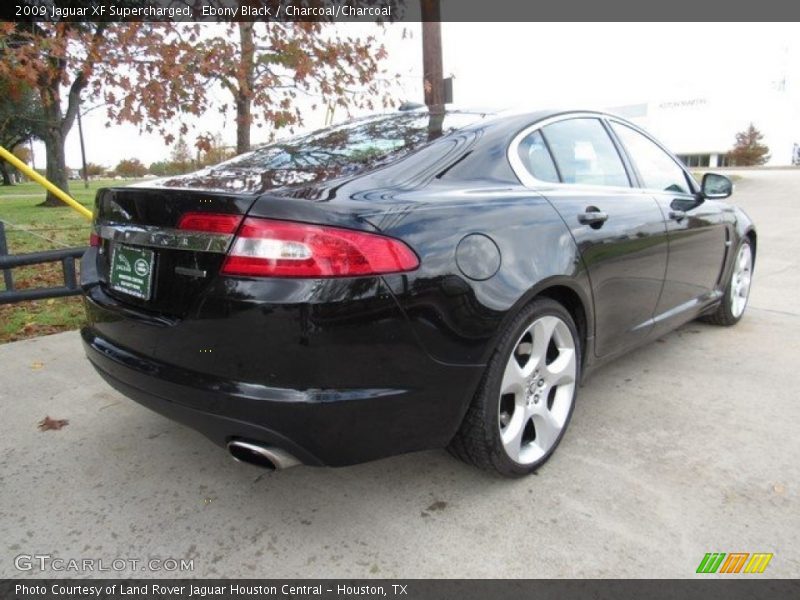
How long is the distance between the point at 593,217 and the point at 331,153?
119 centimetres

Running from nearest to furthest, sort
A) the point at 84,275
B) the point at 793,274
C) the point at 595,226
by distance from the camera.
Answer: the point at 84,275, the point at 595,226, the point at 793,274

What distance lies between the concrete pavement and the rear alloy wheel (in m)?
1.24

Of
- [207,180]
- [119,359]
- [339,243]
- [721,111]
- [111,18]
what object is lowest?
[119,359]

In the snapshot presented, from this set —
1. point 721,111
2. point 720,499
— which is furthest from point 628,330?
point 721,111

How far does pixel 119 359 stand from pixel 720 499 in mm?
2358

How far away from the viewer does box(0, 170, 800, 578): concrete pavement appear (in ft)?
6.64

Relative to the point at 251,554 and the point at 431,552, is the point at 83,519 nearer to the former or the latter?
the point at 251,554

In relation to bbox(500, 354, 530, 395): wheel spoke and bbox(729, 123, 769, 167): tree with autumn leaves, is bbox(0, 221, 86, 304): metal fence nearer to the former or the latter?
bbox(500, 354, 530, 395): wheel spoke

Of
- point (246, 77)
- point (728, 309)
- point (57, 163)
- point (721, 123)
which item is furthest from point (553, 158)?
point (721, 123)

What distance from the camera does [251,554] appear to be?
204 centimetres

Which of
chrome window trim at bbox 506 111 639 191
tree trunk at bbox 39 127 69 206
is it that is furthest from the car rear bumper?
tree trunk at bbox 39 127 69 206

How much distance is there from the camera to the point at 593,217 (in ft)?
8.74

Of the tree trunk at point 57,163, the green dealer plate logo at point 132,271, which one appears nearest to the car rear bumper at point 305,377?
the green dealer plate logo at point 132,271

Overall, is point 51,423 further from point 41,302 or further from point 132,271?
point 41,302
